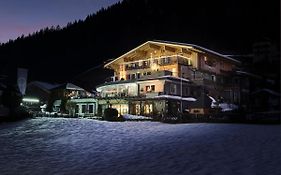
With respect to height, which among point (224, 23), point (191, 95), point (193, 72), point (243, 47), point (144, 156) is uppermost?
point (224, 23)

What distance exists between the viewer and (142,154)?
15734 millimetres

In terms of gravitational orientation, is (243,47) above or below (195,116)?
above

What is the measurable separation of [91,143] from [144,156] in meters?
5.18

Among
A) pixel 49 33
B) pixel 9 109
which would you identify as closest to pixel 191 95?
pixel 9 109

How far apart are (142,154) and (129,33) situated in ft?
279

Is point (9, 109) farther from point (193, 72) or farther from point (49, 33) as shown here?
point (49, 33)

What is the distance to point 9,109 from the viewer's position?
4247 centimetres

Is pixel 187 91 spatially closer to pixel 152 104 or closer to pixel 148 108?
pixel 152 104

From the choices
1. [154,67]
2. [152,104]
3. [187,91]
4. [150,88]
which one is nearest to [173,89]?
[187,91]

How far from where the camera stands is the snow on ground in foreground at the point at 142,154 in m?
12.9

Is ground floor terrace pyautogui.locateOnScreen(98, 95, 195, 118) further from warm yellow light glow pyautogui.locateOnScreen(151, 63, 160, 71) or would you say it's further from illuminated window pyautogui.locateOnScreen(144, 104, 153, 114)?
warm yellow light glow pyautogui.locateOnScreen(151, 63, 160, 71)

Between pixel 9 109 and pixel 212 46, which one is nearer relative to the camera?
pixel 9 109

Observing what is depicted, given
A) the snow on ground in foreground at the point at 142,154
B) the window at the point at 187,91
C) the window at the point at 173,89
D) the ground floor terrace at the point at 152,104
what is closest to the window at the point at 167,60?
the window at the point at 173,89

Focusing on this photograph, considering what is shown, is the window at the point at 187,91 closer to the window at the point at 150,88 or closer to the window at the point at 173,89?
the window at the point at 173,89
